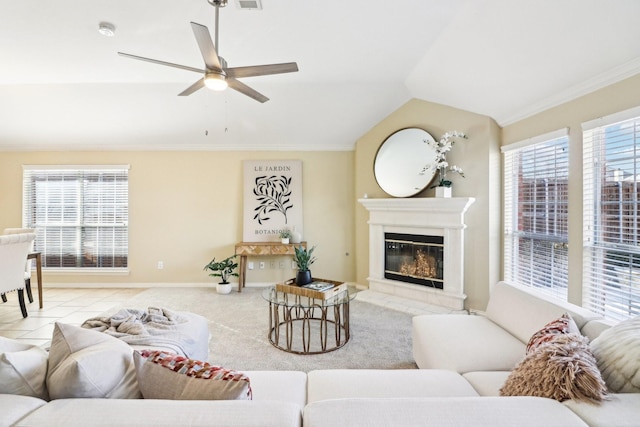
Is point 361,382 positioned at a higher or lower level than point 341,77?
Result: lower

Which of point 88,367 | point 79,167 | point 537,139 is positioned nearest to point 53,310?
point 79,167

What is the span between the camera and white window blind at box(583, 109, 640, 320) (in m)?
2.11

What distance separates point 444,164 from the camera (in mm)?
3496

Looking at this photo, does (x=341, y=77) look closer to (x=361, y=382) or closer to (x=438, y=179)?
(x=438, y=179)

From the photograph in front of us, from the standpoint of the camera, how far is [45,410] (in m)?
0.83

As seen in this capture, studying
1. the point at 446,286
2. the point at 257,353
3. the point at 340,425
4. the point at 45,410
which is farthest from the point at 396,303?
the point at 45,410

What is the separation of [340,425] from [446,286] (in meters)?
3.19

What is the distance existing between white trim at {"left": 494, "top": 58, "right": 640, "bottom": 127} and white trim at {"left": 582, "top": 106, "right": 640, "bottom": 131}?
0.25m

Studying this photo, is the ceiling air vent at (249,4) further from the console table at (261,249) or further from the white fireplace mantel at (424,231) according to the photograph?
the console table at (261,249)

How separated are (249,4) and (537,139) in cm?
287

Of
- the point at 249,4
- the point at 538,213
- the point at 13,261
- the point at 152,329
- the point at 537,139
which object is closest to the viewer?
the point at 152,329

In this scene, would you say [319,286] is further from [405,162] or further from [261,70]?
[405,162]

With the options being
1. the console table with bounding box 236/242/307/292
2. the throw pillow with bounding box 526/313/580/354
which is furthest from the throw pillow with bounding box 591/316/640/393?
the console table with bounding box 236/242/307/292

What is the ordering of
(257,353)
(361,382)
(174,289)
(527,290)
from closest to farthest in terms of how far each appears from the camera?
(361,382)
(527,290)
(257,353)
(174,289)
